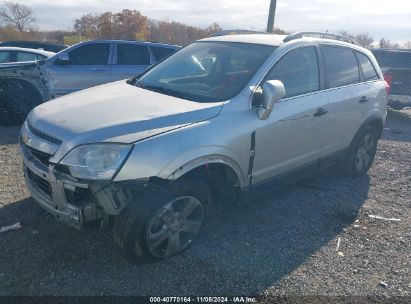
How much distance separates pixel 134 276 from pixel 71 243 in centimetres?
74

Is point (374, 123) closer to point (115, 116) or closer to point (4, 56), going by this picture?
point (115, 116)

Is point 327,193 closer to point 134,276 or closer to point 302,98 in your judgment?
point 302,98

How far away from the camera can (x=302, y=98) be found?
159 inches

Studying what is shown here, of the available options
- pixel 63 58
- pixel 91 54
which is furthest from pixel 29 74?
pixel 91 54

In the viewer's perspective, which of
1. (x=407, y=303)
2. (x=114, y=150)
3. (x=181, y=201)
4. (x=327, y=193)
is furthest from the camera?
(x=327, y=193)

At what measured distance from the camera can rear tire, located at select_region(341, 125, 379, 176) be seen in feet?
17.1

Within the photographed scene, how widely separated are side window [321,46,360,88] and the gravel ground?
1.42 m

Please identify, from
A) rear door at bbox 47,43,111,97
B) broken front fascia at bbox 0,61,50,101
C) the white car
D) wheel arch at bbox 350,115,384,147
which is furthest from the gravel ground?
the white car

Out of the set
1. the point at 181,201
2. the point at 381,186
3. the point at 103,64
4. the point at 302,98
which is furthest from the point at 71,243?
the point at 103,64

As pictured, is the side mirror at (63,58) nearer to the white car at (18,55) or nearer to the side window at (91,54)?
the side window at (91,54)

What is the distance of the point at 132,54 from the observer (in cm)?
852

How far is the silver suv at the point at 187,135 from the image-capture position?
287 centimetres

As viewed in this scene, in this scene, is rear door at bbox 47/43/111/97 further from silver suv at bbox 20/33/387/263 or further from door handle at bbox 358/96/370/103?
door handle at bbox 358/96/370/103

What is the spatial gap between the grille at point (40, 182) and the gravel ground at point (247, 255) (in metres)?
0.56
